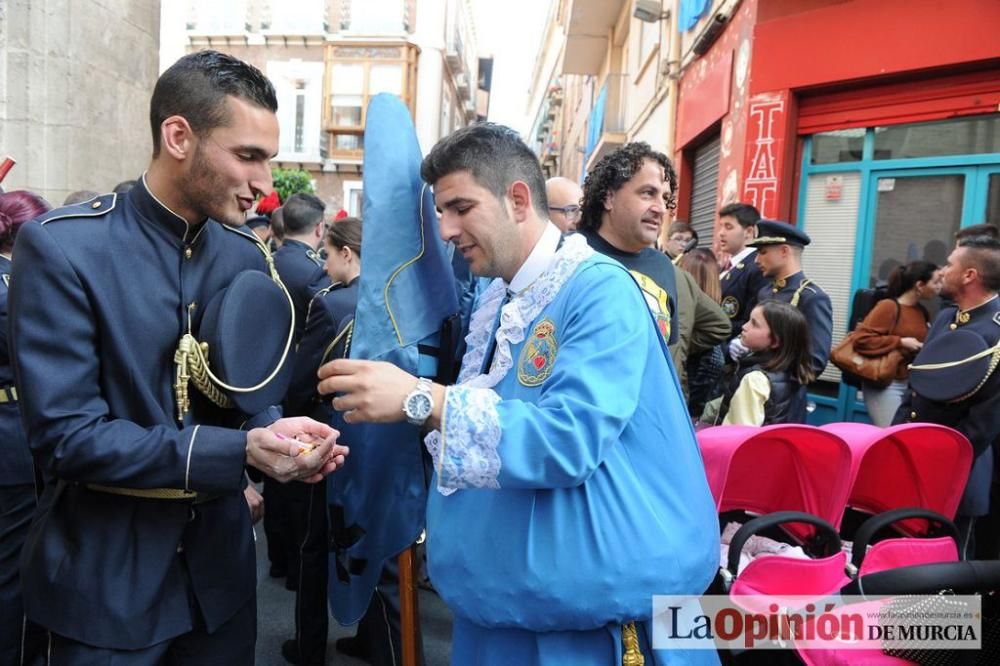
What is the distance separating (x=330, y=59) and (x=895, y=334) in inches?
1101

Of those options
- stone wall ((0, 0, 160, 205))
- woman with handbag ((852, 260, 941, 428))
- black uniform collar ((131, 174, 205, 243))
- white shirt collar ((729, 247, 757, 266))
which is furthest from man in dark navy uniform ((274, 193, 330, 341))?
woman with handbag ((852, 260, 941, 428))

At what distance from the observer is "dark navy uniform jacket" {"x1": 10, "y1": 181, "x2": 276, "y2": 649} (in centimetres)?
142

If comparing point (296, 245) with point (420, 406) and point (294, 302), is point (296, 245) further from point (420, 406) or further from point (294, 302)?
point (420, 406)

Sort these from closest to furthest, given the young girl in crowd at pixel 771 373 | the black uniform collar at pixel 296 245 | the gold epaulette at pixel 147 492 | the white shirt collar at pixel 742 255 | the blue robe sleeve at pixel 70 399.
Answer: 1. the blue robe sleeve at pixel 70 399
2. the gold epaulette at pixel 147 492
3. the young girl in crowd at pixel 771 373
4. the black uniform collar at pixel 296 245
5. the white shirt collar at pixel 742 255

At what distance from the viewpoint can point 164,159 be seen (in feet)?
5.36

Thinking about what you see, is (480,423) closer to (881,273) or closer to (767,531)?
(767,531)

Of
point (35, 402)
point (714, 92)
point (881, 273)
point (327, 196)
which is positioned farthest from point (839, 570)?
point (327, 196)

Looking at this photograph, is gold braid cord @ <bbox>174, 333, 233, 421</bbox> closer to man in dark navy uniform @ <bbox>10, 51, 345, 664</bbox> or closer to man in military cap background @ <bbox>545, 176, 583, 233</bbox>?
man in dark navy uniform @ <bbox>10, 51, 345, 664</bbox>

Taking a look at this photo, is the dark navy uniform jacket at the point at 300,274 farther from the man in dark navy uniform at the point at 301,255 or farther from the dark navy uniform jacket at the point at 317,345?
the dark navy uniform jacket at the point at 317,345

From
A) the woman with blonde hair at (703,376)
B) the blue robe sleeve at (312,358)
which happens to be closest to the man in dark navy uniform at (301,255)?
the blue robe sleeve at (312,358)

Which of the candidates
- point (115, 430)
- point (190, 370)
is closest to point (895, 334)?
point (190, 370)

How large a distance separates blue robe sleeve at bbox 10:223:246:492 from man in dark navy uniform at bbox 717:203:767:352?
13.2 ft

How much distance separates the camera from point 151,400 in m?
1.52

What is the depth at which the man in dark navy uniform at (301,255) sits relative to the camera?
443 centimetres
